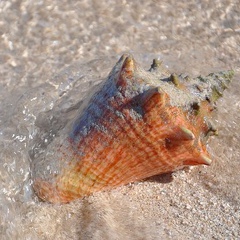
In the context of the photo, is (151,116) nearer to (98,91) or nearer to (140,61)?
(98,91)

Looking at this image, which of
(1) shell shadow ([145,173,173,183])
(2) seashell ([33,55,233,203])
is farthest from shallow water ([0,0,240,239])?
(2) seashell ([33,55,233,203])

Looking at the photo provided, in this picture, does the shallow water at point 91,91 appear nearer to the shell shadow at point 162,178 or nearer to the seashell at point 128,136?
the shell shadow at point 162,178

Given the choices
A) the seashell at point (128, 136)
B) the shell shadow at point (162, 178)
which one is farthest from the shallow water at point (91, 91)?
the seashell at point (128, 136)

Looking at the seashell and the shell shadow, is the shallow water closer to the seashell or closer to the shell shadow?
the shell shadow

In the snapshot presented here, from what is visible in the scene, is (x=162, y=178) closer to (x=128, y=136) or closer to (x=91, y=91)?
(x=128, y=136)

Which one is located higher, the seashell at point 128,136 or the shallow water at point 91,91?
the seashell at point 128,136

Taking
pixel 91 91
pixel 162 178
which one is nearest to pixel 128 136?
pixel 162 178
